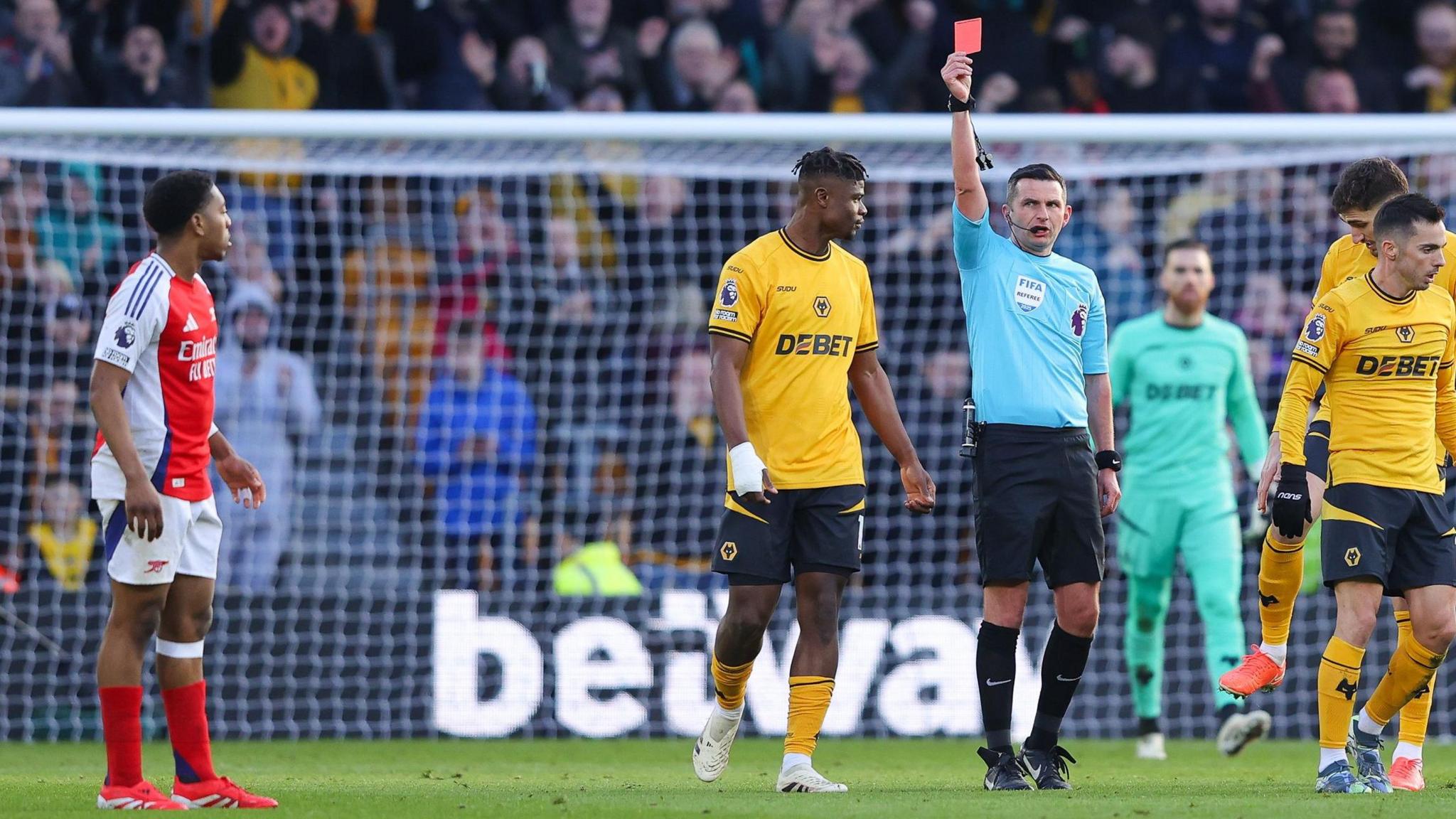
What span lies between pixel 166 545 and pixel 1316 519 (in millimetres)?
3877

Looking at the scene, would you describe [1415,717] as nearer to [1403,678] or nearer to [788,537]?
[1403,678]

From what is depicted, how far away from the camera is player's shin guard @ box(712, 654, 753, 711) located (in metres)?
6.69

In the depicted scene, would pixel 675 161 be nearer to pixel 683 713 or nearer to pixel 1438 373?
pixel 683 713

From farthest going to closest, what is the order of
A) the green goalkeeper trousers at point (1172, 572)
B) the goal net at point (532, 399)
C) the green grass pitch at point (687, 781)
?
the goal net at point (532, 399) < the green goalkeeper trousers at point (1172, 572) < the green grass pitch at point (687, 781)

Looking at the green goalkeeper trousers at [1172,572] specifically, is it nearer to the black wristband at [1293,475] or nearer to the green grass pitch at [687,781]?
the green grass pitch at [687,781]

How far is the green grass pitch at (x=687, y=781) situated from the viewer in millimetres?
5668

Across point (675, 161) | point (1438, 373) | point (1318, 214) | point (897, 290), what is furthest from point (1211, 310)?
point (1438, 373)

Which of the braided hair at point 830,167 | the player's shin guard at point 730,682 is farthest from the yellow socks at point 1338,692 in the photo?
the braided hair at point 830,167

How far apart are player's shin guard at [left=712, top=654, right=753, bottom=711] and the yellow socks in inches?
75.7

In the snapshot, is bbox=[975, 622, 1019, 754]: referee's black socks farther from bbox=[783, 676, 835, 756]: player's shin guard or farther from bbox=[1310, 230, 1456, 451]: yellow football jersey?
bbox=[1310, 230, 1456, 451]: yellow football jersey

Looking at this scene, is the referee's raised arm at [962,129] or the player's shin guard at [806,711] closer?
the referee's raised arm at [962,129]

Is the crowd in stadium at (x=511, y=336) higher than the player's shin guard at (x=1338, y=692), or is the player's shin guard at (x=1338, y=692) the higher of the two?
the crowd in stadium at (x=511, y=336)

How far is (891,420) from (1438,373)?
188 centimetres

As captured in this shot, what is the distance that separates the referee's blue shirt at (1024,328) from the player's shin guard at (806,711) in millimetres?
1103
